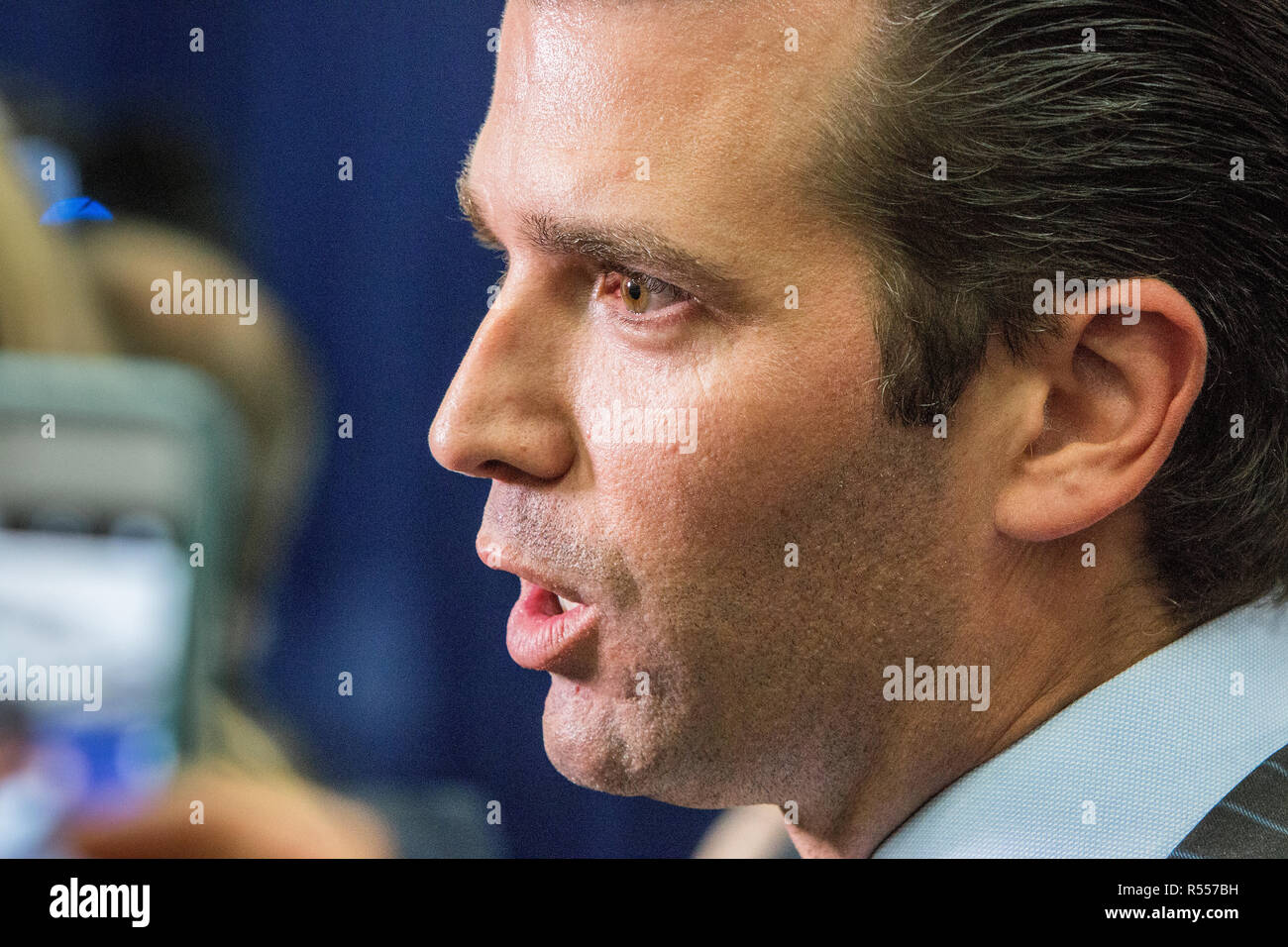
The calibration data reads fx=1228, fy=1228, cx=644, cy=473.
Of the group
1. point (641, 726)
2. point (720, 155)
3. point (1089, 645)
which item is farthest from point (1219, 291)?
point (641, 726)

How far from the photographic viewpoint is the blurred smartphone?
1.33m

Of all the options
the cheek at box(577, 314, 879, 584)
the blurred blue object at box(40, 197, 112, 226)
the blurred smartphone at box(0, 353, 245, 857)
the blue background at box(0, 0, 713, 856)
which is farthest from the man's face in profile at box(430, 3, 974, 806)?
the blurred blue object at box(40, 197, 112, 226)

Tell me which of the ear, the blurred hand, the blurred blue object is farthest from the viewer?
the blurred blue object

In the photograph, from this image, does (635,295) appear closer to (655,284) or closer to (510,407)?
(655,284)

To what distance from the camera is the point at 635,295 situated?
1.02m

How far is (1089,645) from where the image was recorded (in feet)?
3.45

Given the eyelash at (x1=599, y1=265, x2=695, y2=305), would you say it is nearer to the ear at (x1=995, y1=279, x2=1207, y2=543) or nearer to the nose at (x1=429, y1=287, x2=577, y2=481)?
the nose at (x1=429, y1=287, x2=577, y2=481)

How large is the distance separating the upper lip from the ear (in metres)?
0.37

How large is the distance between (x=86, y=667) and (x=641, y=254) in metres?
0.79

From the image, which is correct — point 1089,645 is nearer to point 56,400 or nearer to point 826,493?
point 826,493

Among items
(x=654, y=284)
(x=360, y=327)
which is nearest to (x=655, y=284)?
(x=654, y=284)

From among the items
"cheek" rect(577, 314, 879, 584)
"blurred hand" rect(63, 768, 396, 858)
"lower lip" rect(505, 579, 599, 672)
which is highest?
"cheek" rect(577, 314, 879, 584)

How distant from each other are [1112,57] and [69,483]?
1135 mm

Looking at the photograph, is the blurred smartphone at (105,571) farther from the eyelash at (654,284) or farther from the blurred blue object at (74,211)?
the eyelash at (654,284)
